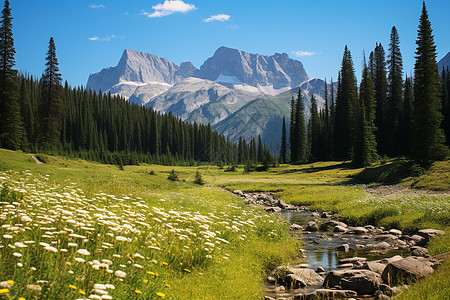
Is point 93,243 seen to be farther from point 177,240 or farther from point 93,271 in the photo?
point 177,240

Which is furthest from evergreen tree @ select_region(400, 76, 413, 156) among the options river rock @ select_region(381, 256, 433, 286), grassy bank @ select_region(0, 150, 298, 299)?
grassy bank @ select_region(0, 150, 298, 299)

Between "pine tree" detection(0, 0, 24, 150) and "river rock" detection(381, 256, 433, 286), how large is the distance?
6344 cm

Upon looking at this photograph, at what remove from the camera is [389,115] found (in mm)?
76562

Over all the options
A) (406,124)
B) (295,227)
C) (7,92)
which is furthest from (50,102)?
(406,124)

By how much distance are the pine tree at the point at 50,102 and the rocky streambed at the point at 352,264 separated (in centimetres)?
6841

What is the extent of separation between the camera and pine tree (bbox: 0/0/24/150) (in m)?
56.1

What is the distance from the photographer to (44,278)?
553 cm

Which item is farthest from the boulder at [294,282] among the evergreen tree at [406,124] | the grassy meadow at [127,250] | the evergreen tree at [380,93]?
the evergreen tree at [380,93]

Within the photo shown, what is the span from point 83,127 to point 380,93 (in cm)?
10202

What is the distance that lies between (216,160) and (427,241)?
152 m

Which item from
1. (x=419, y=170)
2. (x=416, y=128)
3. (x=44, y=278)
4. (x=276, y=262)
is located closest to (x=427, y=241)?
(x=276, y=262)

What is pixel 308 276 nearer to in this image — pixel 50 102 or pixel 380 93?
pixel 50 102

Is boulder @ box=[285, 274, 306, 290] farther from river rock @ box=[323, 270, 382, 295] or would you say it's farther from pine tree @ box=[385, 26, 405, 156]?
pine tree @ box=[385, 26, 405, 156]

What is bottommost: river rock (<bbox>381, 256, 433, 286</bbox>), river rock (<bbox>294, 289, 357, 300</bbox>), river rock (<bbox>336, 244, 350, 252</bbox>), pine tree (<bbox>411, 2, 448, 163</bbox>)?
river rock (<bbox>336, 244, 350, 252</bbox>)
